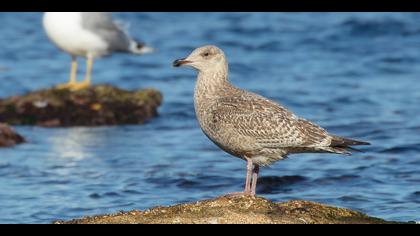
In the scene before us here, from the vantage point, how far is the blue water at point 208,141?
9.83m

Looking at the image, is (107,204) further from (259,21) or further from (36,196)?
(259,21)

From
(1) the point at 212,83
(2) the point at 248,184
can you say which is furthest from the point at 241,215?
(1) the point at 212,83

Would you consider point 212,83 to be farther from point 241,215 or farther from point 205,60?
point 241,215

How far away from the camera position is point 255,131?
24.8ft

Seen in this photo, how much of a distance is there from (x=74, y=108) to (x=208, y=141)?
200 centimetres

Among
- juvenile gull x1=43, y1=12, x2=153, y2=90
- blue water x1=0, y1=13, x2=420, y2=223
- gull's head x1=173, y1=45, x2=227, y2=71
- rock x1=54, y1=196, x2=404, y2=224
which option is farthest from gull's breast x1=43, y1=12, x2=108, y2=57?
rock x1=54, y1=196, x2=404, y2=224

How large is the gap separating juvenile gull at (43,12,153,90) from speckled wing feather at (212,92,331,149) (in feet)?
24.1

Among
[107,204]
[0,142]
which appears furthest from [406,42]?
[107,204]

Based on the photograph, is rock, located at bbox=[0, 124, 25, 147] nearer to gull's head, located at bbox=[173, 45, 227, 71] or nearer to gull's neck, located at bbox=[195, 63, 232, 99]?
gull's head, located at bbox=[173, 45, 227, 71]

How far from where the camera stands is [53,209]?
9188 millimetres

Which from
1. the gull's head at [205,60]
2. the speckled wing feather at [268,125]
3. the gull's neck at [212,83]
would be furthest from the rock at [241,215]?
the gull's head at [205,60]

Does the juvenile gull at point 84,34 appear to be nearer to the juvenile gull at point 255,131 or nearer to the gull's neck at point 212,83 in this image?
the gull's neck at point 212,83

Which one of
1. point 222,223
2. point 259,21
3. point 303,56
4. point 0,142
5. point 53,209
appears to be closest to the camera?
point 222,223
